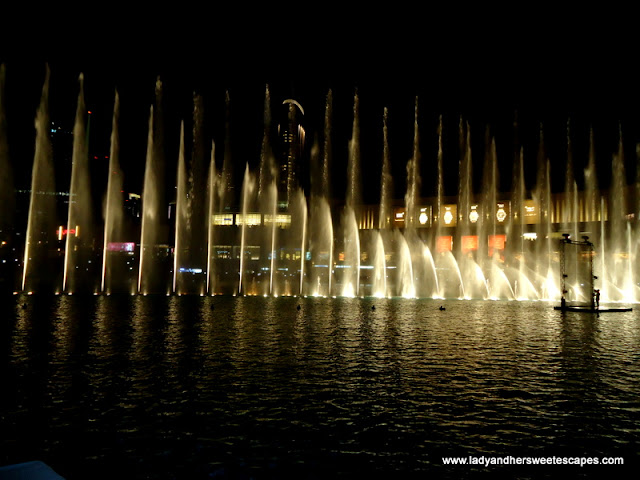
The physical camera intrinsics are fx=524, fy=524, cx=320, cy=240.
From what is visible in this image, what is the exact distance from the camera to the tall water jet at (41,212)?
35306mm

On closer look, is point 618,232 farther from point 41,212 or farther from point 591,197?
point 41,212

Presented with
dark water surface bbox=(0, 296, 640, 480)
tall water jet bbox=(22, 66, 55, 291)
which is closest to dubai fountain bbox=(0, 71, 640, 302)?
tall water jet bbox=(22, 66, 55, 291)

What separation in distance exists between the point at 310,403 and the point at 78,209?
259 ft

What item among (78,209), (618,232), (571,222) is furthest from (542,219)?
(78,209)

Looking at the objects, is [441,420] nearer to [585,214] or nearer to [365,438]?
[365,438]

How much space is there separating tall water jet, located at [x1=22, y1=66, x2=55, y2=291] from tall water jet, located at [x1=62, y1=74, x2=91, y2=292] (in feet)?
6.52

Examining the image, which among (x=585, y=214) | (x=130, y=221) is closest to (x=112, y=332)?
(x=585, y=214)

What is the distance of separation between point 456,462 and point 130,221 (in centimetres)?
12948

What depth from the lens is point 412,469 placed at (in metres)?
5.48

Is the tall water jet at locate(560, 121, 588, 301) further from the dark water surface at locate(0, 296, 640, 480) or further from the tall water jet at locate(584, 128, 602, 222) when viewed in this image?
the dark water surface at locate(0, 296, 640, 480)

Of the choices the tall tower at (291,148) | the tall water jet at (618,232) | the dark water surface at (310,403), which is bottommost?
the dark water surface at (310,403)

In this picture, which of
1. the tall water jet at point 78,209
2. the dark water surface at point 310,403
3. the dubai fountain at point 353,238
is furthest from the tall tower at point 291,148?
the dark water surface at point 310,403

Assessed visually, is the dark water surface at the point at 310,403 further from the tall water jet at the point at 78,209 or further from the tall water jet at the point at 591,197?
the tall water jet at the point at 591,197

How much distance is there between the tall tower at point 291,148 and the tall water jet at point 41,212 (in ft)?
190
